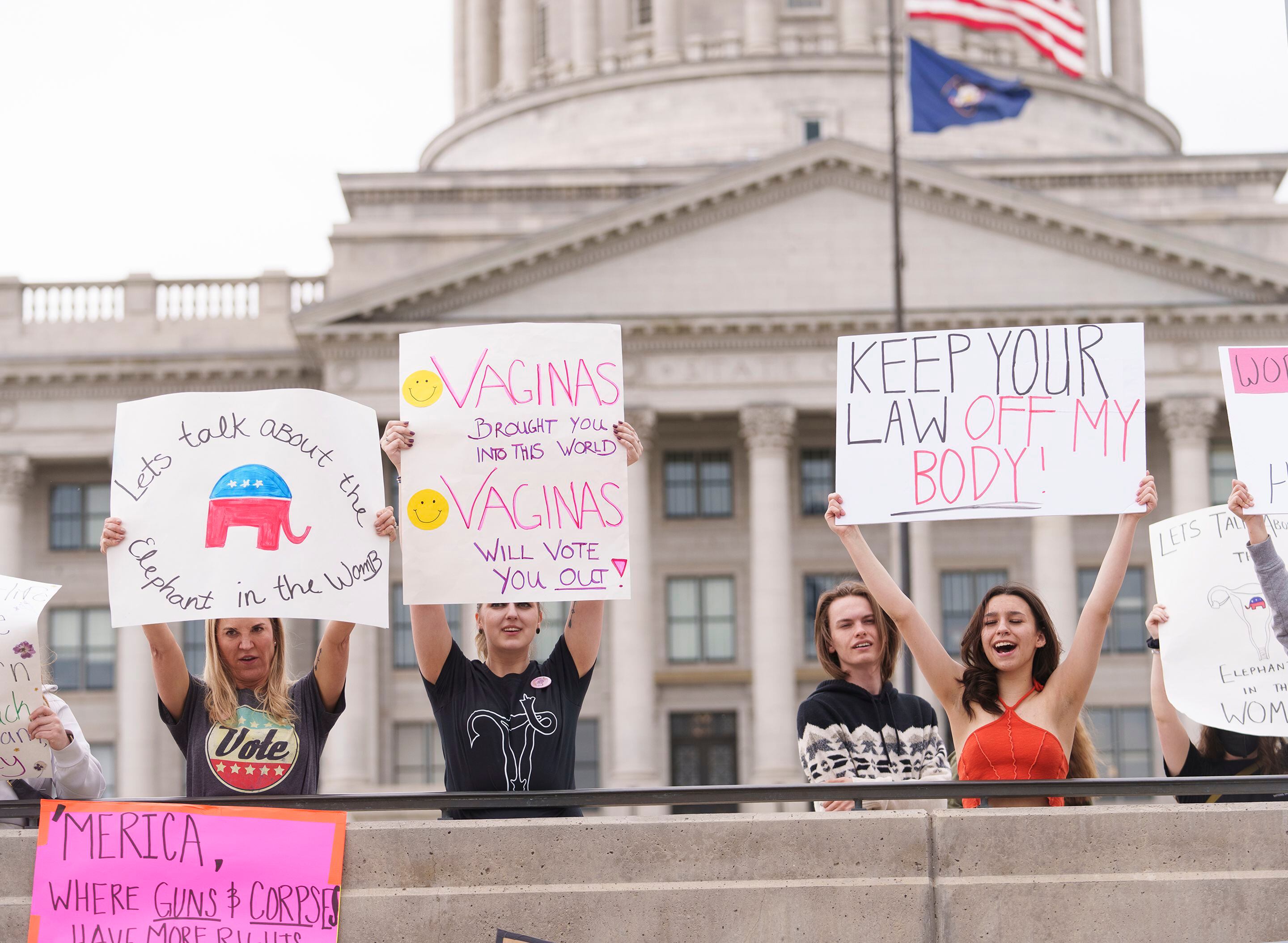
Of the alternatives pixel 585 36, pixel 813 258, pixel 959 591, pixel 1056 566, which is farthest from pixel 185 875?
pixel 585 36

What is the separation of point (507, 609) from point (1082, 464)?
250 centimetres

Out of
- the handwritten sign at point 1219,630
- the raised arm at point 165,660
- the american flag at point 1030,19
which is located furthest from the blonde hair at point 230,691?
the american flag at point 1030,19

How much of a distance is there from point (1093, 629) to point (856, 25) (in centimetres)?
6013

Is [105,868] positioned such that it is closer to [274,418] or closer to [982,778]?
[274,418]

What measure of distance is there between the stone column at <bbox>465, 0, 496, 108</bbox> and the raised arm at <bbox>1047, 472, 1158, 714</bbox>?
66.7 meters

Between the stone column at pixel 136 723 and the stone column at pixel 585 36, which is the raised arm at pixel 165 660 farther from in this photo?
the stone column at pixel 585 36

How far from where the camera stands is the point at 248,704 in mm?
7812

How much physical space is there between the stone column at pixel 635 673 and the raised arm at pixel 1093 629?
3353 centimetres

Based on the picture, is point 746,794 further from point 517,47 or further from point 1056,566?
point 517,47

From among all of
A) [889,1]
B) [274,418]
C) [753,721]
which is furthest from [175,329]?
[274,418]

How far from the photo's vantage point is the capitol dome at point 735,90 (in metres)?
63.6

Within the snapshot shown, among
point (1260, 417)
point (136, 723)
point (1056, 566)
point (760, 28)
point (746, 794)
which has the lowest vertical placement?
point (136, 723)

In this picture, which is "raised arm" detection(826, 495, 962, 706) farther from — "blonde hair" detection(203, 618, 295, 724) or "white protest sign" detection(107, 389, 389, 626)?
"blonde hair" detection(203, 618, 295, 724)

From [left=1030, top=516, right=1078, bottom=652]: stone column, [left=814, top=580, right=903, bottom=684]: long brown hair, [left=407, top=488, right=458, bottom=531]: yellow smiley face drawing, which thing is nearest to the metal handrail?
[left=814, top=580, right=903, bottom=684]: long brown hair
